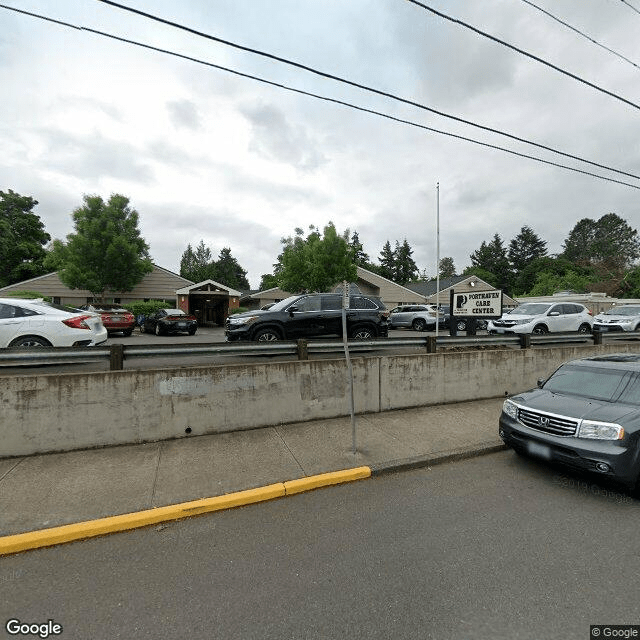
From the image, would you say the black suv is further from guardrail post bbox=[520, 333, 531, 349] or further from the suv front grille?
the suv front grille

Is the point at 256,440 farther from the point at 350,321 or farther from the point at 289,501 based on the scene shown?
the point at 350,321

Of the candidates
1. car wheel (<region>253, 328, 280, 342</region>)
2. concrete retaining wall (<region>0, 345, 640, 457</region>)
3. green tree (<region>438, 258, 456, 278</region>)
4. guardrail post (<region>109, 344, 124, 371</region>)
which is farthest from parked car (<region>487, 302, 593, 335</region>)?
green tree (<region>438, 258, 456, 278</region>)

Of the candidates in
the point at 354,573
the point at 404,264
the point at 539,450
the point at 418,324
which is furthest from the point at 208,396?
the point at 404,264

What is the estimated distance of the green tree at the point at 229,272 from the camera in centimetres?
7238

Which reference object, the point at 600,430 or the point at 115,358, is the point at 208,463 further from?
the point at 600,430

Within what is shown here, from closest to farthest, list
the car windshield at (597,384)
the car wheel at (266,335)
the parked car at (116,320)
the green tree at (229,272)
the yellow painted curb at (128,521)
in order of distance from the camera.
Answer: the yellow painted curb at (128,521) < the car windshield at (597,384) < the car wheel at (266,335) < the parked car at (116,320) < the green tree at (229,272)

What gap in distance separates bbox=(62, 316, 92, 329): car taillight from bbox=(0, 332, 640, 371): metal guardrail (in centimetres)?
158

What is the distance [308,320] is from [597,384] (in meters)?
5.65

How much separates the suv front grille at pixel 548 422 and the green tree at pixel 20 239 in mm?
41334

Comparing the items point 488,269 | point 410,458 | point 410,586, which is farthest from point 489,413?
point 488,269

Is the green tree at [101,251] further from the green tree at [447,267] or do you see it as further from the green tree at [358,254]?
the green tree at [447,267]

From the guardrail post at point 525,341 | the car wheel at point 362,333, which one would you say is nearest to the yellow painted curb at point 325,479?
the car wheel at point 362,333

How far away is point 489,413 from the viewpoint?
6926mm

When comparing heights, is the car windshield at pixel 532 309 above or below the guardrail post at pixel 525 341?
above
